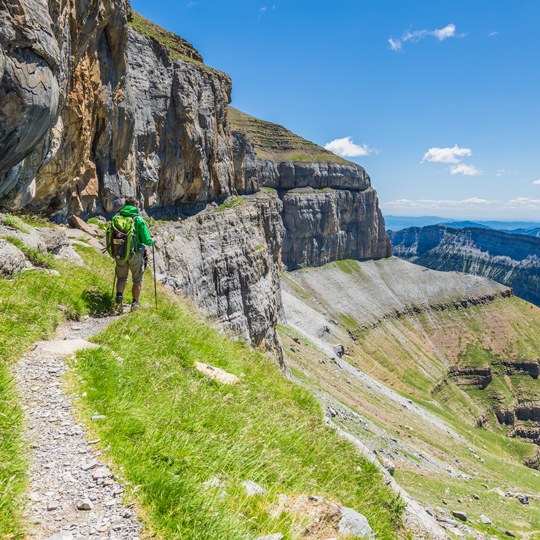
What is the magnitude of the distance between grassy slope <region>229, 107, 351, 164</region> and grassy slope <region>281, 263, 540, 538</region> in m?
45.3

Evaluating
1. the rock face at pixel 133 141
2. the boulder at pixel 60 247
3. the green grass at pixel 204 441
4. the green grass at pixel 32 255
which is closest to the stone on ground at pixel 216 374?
the green grass at pixel 204 441

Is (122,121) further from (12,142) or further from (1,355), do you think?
(1,355)

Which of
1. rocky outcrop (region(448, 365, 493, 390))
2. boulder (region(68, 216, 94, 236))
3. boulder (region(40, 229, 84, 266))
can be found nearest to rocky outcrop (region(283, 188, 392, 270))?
rocky outcrop (region(448, 365, 493, 390))

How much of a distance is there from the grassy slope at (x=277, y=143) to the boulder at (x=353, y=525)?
129727 millimetres

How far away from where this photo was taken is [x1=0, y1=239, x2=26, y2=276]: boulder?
7.95 m

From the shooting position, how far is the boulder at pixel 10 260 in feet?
26.1

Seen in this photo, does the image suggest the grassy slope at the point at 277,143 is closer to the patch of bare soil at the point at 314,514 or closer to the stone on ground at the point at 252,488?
the patch of bare soil at the point at 314,514

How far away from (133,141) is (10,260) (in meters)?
21.7

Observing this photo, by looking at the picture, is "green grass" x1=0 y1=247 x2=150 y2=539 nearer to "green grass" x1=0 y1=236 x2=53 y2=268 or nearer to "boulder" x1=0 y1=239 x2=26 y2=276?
"green grass" x1=0 y1=236 x2=53 y2=268

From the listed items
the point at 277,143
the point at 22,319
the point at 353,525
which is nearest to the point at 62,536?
the point at 353,525

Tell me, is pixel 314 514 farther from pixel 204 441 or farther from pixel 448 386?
pixel 448 386

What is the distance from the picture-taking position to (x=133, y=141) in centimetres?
2689

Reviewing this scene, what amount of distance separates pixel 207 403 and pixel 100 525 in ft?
8.68

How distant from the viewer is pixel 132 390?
5176mm
